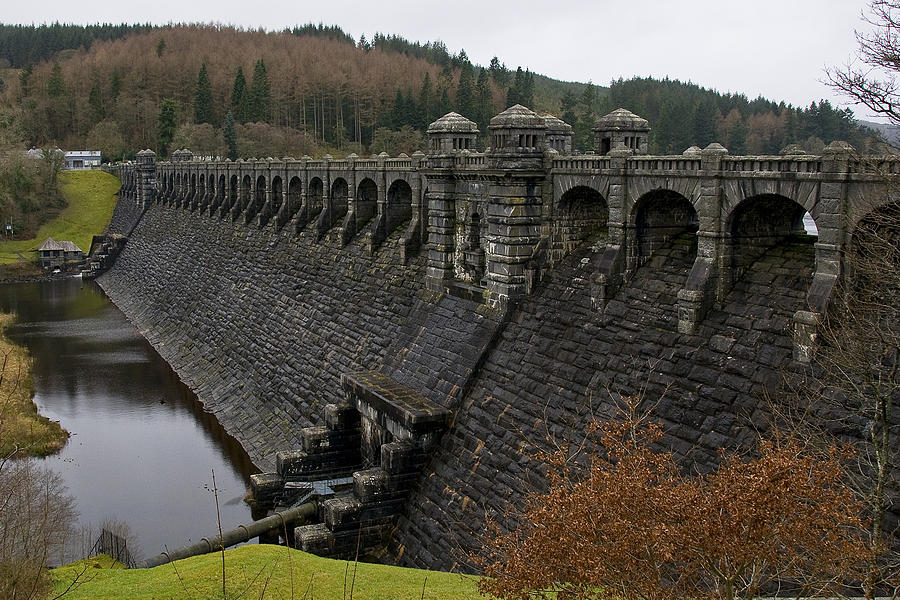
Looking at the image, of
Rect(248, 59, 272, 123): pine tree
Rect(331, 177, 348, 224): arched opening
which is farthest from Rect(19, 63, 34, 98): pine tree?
Rect(331, 177, 348, 224): arched opening

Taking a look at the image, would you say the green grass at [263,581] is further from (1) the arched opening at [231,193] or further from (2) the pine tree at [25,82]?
(2) the pine tree at [25,82]

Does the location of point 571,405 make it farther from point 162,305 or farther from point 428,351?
point 162,305

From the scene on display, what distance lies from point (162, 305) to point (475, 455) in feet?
148

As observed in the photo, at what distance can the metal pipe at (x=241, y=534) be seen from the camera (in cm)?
2416

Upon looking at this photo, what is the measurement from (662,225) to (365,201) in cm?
2260

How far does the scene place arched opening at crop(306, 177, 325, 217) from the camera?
50250 millimetres

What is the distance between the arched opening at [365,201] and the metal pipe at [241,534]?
65.3 ft

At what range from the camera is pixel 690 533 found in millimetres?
10406

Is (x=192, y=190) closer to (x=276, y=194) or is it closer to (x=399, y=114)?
(x=276, y=194)

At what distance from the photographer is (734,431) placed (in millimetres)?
18156

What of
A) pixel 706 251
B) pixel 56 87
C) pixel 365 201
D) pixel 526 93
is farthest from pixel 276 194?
pixel 56 87

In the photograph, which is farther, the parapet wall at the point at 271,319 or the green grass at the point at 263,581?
the parapet wall at the point at 271,319

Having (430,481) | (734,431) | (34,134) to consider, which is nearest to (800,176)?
(734,431)

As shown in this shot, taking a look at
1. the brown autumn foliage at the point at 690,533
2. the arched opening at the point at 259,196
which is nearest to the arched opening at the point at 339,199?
the arched opening at the point at 259,196
